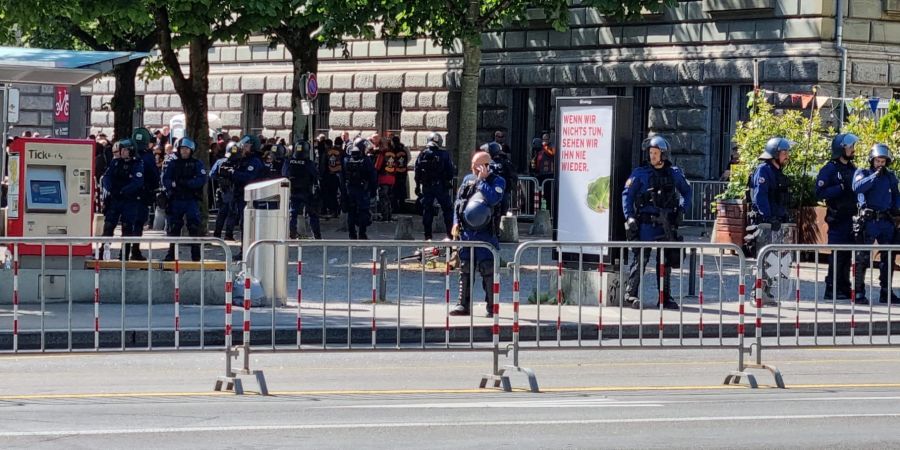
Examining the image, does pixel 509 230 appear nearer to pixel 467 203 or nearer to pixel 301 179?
pixel 301 179

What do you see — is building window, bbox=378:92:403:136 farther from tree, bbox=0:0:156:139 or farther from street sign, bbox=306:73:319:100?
street sign, bbox=306:73:319:100

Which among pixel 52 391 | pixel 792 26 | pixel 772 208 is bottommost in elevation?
pixel 52 391

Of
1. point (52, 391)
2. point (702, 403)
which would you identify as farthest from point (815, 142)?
point (52, 391)

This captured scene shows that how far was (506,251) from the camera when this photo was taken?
2403cm

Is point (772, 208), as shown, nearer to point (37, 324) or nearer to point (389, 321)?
point (389, 321)

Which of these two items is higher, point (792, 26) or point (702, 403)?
point (792, 26)

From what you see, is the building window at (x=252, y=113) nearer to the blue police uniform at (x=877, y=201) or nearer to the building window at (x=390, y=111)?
the building window at (x=390, y=111)

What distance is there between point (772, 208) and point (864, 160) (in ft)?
12.3

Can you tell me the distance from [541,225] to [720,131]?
12.9 ft

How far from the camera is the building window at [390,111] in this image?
37.0 meters

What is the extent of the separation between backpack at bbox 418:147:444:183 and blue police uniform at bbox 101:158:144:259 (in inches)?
215

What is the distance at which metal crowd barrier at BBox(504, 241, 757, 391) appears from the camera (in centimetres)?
1248

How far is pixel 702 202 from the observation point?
94.7ft

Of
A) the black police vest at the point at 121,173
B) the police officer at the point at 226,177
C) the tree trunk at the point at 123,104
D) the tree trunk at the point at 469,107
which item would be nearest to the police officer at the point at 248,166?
the police officer at the point at 226,177
